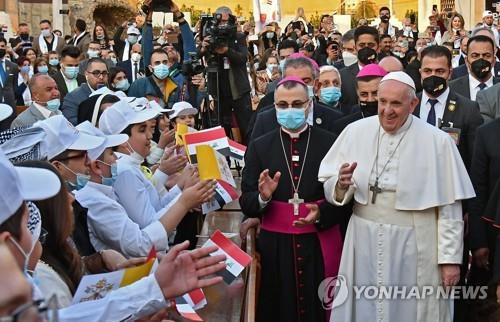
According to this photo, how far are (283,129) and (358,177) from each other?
A: 805mm

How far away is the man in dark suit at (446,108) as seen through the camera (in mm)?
6117

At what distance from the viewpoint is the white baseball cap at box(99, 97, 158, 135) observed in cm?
528

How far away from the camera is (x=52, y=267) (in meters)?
3.12

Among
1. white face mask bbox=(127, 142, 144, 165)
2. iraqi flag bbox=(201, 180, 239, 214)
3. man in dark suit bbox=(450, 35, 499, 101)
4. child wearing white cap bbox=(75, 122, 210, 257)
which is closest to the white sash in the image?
man in dark suit bbox=(450, 35, 499, 101)

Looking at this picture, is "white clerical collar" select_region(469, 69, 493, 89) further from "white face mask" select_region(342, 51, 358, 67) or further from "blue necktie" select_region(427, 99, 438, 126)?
"white face mask" select_region(342, 51, 358, 67)

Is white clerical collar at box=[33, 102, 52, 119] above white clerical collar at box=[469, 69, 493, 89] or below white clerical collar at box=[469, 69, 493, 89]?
below

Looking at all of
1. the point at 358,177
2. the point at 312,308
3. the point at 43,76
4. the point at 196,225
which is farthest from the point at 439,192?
the point at 43,76

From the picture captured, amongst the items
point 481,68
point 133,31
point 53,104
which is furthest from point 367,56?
point 133,31

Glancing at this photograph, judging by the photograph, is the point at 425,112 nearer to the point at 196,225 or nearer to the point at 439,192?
the point at 439,192

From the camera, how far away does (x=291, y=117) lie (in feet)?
18.3

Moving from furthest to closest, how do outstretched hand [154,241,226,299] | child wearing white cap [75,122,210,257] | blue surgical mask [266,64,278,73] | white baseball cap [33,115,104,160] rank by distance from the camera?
blue surgical mask [266,64,278,73]
child wearing white cap [75,122,210,257]
white baseball cap [33,115,104,160]
outstretched hand [154,241,226,299]

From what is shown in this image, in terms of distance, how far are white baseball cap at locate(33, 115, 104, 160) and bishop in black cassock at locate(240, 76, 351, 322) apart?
1.63m

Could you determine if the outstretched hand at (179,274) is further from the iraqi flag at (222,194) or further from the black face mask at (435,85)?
the black face mask at (435,85)

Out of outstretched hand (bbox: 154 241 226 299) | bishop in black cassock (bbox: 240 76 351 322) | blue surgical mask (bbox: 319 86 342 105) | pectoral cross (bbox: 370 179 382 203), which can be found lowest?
bishop in black cassock (bbox: 240 76 351 322)
